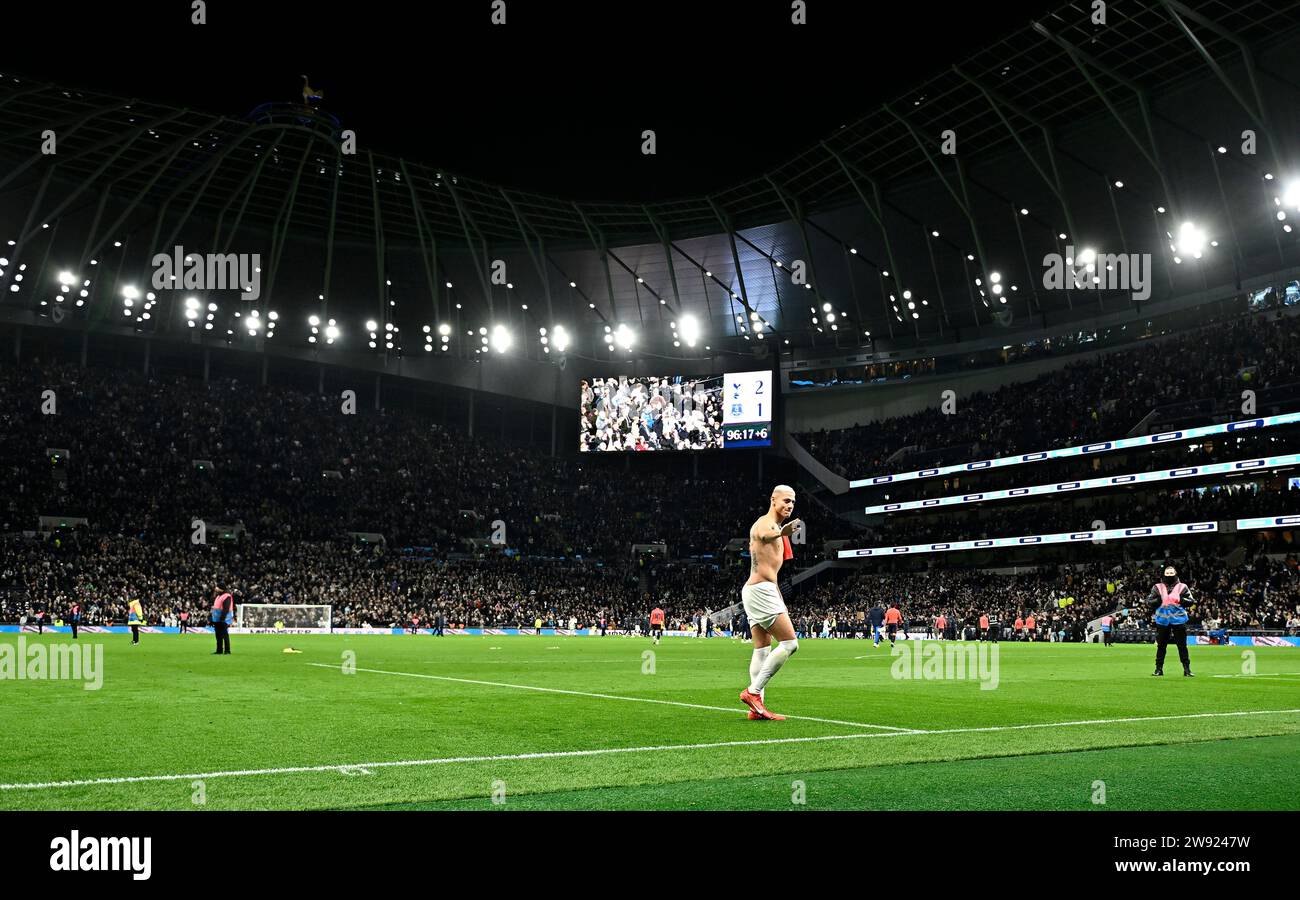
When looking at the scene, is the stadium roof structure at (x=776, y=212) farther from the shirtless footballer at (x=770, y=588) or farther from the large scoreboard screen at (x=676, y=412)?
the shirtless footballer at (x=770, y=588)

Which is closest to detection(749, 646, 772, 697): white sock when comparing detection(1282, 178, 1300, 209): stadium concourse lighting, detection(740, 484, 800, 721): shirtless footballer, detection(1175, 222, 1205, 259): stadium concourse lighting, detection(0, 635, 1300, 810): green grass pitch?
detection(740, 484, 800, 721): shirtless footballer

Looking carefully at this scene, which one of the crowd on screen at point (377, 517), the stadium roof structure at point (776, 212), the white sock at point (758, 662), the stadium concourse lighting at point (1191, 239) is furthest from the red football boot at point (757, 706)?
the stadium concourse lighting at point (1191, 239)

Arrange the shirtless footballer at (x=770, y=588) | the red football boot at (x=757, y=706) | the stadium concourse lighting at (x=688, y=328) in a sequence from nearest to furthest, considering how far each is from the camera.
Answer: the shirtless footballer at (x=770, y=588) < the red football boot at (x=757, y=706) < the stadium concourse lighting at (x=688, y=328)

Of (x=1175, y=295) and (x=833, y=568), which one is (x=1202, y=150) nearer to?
(x=1175, y=295)

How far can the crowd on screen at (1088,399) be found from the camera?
179 ft

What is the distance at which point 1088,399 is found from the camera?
206 feet

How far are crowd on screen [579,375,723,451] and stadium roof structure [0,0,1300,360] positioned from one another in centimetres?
460

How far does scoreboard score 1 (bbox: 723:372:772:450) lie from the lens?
7450cm

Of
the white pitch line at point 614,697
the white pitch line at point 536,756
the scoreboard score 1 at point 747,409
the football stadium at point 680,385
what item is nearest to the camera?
the white pitch line at point 536,756

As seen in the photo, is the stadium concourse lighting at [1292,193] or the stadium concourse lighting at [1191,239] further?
the stadium concourse lighting at [1191,239]

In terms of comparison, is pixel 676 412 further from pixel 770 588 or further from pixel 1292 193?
pixel 770 588

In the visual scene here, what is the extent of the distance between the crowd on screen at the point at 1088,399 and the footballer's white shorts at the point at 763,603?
50.9m

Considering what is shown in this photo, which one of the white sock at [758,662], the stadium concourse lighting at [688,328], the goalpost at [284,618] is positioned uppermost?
the stadium concourse lighting at [688,328]
